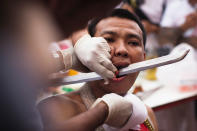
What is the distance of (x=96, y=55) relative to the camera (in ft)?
2.56

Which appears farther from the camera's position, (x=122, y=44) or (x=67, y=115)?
(x=122, y=44)

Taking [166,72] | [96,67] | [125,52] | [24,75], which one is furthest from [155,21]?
[24,75]

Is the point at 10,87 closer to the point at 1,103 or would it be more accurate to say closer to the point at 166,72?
the point at 1,103

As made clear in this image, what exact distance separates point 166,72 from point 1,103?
1.18 m

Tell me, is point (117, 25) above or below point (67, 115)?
above

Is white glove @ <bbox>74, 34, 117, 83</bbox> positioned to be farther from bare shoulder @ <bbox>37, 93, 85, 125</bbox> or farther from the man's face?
bare shoulder @ <bbox>37, 93, 85, 125</bbox>

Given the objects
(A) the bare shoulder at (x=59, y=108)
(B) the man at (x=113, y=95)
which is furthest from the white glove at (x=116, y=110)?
(A) the bare shoulder at (x=59, y=108)

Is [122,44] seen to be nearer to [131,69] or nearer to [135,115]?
[131,69]

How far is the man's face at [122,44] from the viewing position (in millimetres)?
819

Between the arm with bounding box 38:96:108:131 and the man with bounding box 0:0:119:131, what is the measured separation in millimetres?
65

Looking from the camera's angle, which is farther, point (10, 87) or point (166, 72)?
point (166, 72)

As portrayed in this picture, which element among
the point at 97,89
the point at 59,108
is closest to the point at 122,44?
the point at 97,89

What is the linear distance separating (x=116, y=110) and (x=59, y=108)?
185 millimetres

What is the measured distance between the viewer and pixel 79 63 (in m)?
0.84
